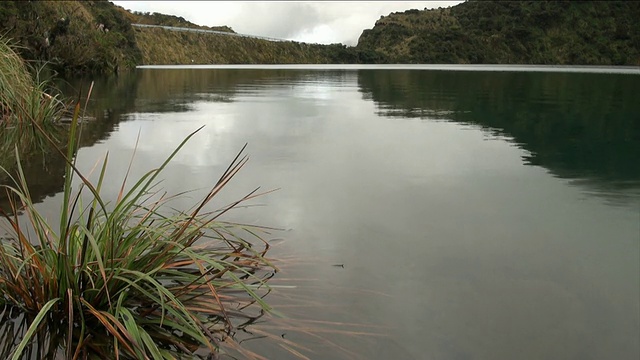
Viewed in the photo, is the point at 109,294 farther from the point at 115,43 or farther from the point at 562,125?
the point at 115,43

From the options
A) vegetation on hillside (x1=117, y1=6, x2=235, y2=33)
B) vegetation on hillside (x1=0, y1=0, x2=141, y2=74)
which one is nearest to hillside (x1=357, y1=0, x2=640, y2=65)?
vegetation on hillside (x1=117, y1=6, x2=235, y2=33)

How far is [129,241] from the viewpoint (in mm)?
2648

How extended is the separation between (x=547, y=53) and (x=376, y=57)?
29621 millimetres

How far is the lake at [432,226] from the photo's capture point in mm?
2789

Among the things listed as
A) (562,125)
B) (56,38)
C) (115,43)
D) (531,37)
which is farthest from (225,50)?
(562,125)

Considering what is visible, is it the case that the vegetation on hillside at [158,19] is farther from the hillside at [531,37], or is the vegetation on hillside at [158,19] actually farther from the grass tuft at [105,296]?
the grass tuft at [105,296]

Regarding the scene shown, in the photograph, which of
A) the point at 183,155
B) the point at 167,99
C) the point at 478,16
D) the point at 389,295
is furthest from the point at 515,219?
the point at 478,16

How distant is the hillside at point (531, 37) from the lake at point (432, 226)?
317 feet

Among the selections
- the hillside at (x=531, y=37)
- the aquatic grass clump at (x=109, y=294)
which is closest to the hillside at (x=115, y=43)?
the aquatic grass clump at (x=109, y=294)

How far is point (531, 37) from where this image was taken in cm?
10300

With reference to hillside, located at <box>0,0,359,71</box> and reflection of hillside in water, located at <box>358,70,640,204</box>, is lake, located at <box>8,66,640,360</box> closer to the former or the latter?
reflection of hillside in water, located at <box>358,70,640,204</box>

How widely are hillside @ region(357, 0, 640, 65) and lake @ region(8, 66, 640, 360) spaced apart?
96.7 m

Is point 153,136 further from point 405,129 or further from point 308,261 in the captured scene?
point 308,261

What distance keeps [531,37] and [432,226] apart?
108257 mm
